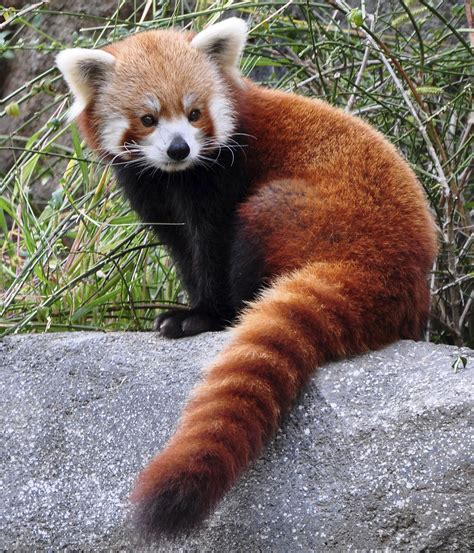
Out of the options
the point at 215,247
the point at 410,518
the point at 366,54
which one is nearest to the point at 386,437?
the point at 410,518

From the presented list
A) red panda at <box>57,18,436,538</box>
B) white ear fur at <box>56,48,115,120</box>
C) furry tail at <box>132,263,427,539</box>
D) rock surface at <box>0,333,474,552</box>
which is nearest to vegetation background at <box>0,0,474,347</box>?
white ear fur at <box>56,48,115,120</box>

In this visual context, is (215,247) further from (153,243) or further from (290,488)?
(290,488)

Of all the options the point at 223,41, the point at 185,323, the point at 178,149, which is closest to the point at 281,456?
the point at 185,323

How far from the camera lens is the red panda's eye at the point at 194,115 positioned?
3.13 m

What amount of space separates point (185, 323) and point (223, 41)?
1.08 metres

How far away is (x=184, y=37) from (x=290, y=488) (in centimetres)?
183

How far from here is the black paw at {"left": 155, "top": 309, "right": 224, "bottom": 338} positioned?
10.0ft

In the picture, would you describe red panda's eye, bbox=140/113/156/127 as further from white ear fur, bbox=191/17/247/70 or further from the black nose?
white ear fur, bbox=191/17/247/70

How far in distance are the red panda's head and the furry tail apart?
720 mm

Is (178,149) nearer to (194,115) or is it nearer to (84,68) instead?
(194,115)

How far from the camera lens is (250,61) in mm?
4250

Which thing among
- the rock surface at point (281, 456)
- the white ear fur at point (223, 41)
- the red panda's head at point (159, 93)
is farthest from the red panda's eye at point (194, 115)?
the rock surface at point (281, 456)

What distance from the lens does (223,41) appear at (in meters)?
3.31

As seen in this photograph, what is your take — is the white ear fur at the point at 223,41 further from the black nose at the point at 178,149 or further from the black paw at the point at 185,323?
the black paw at the point at 185,323
